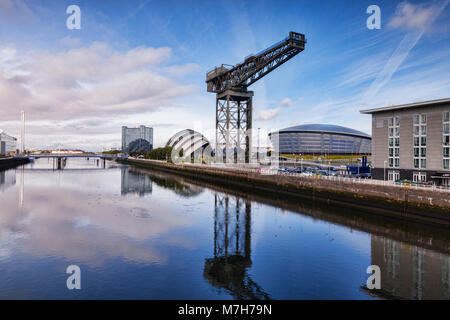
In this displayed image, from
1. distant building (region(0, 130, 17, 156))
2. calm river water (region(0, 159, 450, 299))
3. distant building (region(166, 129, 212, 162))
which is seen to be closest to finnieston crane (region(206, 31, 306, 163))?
calm river water (region(0, 159, 450, 299))

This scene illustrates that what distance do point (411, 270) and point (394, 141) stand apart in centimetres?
2051

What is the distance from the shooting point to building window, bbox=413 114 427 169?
87.6 feet

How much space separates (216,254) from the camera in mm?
14719

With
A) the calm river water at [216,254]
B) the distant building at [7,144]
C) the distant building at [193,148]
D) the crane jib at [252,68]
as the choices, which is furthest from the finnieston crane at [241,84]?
the distant building at [7,144]

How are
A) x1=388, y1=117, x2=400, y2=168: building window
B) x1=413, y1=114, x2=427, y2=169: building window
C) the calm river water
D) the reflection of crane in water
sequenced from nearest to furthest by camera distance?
the calm river water → the reflection of crane in water → x1=413, y1=114, x2=427, y2=169: building window → x1=388, y1=117, x2=400, y2=168: building window

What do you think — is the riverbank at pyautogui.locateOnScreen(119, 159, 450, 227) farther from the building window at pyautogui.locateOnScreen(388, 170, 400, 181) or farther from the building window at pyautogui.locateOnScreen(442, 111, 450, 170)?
the building window at pyautogui.locateOnScreen(442, 111, 450, 170)

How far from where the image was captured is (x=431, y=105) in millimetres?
26094

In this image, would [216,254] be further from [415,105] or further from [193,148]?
[193,148]

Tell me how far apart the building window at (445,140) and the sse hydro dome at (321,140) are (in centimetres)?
7662

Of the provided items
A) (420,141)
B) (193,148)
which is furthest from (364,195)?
(193,148)

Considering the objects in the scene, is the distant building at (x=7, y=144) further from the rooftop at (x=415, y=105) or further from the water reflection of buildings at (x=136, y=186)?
the rooftop at (x=415, y=105)

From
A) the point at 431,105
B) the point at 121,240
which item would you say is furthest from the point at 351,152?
the point at 121,240
